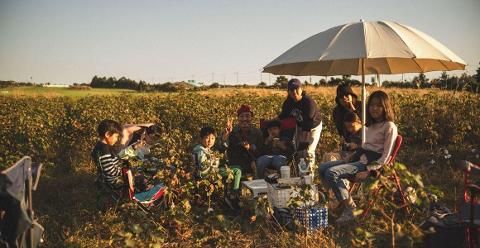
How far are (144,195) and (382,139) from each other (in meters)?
2.77

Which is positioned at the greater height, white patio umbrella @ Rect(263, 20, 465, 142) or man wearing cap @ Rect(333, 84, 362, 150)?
white patio umbrella @ Rect(263, 20, 465, 142)

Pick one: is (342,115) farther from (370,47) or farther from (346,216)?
(370,47)

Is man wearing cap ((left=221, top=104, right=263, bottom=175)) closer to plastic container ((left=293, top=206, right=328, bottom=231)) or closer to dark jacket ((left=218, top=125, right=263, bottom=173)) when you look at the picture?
dark jacket ((left=218, top=125, right=263, bottom=173))

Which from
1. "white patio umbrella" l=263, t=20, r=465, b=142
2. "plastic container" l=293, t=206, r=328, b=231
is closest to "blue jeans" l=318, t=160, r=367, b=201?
"plastic container" l=293, t=206, r=328, b=231

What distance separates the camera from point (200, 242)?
3996 millimetres

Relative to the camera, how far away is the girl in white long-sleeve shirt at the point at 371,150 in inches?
175

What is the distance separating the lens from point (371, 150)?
15.1ft

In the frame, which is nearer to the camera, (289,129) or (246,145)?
(246,145)

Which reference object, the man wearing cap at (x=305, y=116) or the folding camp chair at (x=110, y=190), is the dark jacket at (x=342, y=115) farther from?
the folding camp chair at (x=110, y=190)

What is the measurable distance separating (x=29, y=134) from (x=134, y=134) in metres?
2.31

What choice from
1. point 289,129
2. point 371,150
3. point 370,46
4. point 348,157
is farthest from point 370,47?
point 289,129

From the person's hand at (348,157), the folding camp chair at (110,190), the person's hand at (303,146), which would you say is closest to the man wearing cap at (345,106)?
the person's hand at (348,157)

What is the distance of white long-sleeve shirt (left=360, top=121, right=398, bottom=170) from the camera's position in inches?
172

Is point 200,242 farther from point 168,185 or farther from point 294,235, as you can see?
point 294,235
